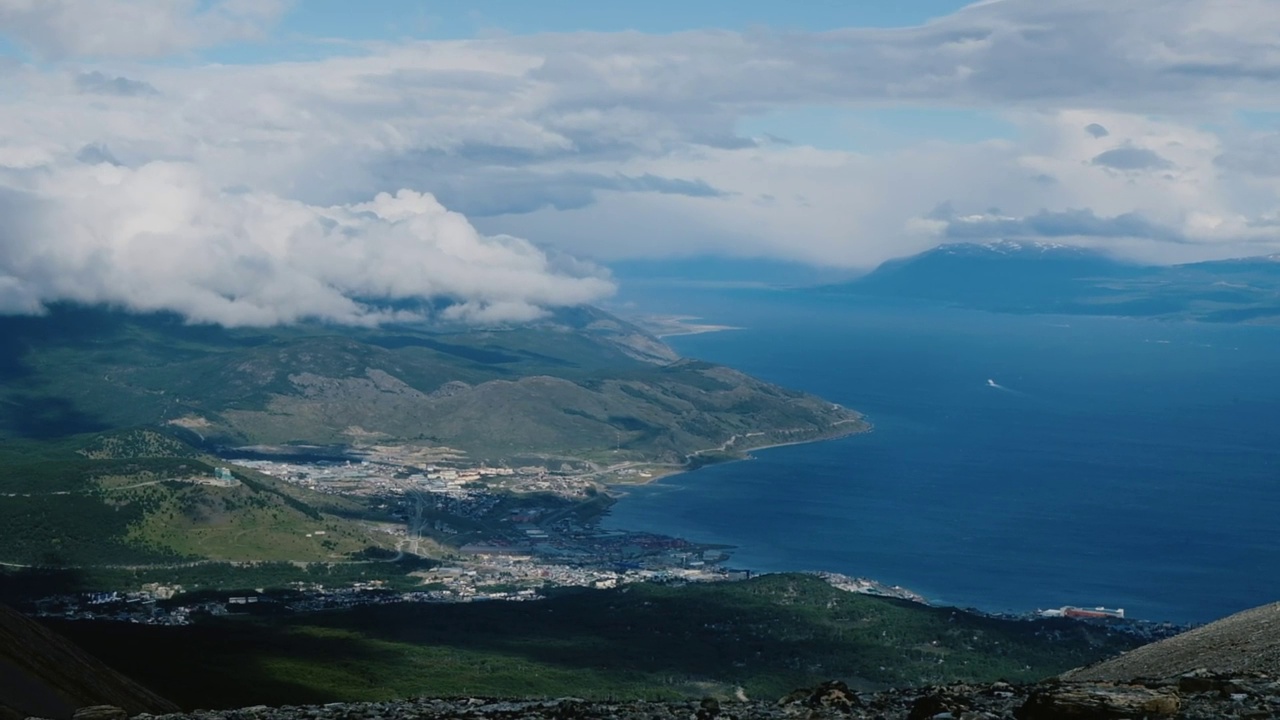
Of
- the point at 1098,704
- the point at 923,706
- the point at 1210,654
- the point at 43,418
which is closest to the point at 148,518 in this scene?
the point at 43,418

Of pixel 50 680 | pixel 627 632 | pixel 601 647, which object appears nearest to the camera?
pixel 50 680

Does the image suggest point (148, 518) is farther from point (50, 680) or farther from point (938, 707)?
point (938, 707)

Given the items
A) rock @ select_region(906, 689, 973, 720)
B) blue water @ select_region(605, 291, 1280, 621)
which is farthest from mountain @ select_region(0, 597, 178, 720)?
blue water @ select_region(605, 291, 1280, 621)

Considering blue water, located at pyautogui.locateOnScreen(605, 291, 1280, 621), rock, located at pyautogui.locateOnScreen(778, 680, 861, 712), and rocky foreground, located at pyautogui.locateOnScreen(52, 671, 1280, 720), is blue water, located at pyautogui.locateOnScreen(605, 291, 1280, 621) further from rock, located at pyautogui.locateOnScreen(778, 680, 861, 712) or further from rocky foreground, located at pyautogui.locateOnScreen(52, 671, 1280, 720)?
Result: rocky foreground, located at pyautogui.locateOnScreen(52, 671, 1280, 720)

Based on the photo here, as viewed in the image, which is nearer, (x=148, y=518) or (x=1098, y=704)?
(x=1098, y=704)

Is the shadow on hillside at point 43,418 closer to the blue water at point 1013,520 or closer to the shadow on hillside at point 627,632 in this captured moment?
the blue water at point 1013,520

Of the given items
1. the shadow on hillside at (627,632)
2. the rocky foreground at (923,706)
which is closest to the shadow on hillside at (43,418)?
the shadow on hillside at (627,632)
